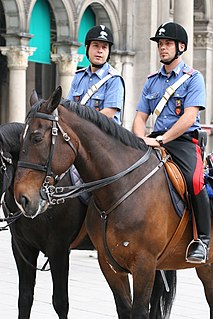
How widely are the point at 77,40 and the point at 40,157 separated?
2174 cm

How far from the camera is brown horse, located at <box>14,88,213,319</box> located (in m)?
5.77

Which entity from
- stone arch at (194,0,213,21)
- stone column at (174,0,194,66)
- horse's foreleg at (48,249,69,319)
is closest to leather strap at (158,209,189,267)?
horse's foreleg at (48,249,69,319)

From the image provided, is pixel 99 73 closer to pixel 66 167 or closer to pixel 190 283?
pixel 66 167

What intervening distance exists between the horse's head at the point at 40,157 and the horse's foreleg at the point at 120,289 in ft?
3.47

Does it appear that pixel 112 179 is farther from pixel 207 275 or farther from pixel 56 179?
pixel 207 275

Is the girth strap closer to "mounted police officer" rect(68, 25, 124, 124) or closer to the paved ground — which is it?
"mounted police officer" rect(68, 25, 124, 124)

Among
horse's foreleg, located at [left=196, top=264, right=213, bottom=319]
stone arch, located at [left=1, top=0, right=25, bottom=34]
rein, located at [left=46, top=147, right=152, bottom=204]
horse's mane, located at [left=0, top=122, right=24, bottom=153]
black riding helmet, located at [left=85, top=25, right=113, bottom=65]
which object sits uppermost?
stone arch, located at [left=1, top=0, right=25, bottom=34]

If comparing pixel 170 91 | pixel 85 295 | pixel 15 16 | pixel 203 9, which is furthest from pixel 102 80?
pixel 203 9

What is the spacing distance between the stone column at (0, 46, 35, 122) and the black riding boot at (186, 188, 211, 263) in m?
18.6

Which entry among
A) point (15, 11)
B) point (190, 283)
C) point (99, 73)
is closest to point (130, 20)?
point (15, 11)

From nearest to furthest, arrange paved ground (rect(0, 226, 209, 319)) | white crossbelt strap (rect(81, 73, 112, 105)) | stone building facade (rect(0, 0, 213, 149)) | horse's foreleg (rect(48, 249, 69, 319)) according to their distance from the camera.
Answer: horse's foreleg (rect(48, 249, 69, 319))
white crossbelt strap (rect(81, 73, 112, 105))
paved ground (rect(0, 226, 209, 319))
stone building facade (rect(0, 0, 213, 149))

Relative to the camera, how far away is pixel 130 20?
96.6ft

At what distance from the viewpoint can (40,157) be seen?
5.75 meters

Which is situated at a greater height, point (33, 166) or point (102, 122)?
point (102, 122)
